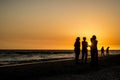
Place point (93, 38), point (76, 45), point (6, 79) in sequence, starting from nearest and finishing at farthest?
1. point (6, 79)
2. point (93, 38)
3. point (76, 45)

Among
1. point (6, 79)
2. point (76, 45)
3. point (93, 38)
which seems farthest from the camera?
point (76, 45)

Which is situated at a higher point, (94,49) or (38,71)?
(94,49)

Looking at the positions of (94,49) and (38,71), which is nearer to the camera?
(38,71)

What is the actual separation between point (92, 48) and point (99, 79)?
817 centimetres

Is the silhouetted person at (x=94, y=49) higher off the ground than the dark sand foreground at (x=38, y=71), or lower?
higher

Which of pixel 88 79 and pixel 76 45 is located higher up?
pixel 76 45

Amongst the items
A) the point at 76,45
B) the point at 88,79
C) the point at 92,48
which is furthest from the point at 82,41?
the point at 88,79

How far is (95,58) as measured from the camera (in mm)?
20312

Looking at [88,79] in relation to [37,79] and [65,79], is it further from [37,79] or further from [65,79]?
[37,79]

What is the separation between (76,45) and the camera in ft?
72.5

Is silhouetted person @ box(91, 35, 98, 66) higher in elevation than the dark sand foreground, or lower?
higher

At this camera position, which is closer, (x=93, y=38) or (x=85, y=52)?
(x=93, y=38)

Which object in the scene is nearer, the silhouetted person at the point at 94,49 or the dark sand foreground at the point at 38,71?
the dark sand foreground at the point at 38,71

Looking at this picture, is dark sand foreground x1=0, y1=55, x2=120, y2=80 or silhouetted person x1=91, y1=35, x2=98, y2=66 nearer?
dark sand foreground x1=0, y1=55, x2=120, y2=80
